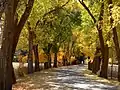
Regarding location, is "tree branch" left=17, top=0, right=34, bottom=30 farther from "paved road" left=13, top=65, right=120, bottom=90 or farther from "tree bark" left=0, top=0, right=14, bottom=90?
"tree bark" left=0, top=0, right=14, bottom=90

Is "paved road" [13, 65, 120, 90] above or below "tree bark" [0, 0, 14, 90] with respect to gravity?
below

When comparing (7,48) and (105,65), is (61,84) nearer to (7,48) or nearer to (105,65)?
(7,48)

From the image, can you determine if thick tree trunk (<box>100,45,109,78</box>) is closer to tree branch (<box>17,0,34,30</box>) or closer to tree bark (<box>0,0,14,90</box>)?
tree branch (<box>17,0,34,30</box>)

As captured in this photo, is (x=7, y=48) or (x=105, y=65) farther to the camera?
(x=105, y=65)

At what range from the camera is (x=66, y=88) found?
19.7 meters

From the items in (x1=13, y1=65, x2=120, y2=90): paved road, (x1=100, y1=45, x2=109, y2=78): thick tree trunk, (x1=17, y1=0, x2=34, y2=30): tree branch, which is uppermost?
(x1=17, y1=0, x2=34, y2=30): tree branch

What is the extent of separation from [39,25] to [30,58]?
576cm

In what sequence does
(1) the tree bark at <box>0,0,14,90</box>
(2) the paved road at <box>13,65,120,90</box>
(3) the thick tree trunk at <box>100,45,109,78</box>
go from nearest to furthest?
(1) the tree bark at <box>0,0,14,90</box> < (2) the paved road at <box>13,65,120,90</box> < (3) the thick tree trunk at <box>100,45,109,78</box>

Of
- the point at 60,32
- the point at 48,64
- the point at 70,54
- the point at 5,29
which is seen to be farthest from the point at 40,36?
the point at 70,54

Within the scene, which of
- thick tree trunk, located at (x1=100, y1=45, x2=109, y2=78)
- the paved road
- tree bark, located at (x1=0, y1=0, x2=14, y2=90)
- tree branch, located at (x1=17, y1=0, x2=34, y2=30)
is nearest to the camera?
tree bark, located at (x1=0, y1=0, x2=14, y2=90)

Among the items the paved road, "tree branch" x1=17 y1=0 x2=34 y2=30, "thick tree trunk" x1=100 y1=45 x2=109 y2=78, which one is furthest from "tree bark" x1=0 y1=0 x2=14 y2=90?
"thick tree trunk" x1=100 y1=45 x2=109 y2=78

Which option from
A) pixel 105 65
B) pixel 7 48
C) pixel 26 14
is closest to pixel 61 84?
pixel 26 14

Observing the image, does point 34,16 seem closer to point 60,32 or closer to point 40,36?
point 40,36

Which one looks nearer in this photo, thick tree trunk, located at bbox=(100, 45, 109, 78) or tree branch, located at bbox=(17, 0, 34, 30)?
tree branch, located at bbox=(17, 0, 34, 30)
